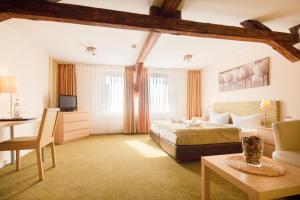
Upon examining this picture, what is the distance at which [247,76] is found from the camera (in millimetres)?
4227

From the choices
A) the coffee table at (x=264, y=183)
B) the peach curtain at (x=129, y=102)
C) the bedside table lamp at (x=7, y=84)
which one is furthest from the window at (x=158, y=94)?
the coffee table at (x=264, y=183)

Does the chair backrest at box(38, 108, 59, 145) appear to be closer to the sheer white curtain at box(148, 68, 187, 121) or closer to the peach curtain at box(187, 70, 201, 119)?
the sheer white curtain at box(148, 68, 187, 121)

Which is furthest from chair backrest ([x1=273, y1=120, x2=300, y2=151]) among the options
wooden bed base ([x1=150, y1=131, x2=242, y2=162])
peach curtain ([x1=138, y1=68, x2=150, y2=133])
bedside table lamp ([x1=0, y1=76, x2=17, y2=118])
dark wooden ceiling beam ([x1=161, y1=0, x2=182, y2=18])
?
peach curtain ([x1=138, y1=68, x2=150, y2=133])

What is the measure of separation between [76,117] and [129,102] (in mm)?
1801

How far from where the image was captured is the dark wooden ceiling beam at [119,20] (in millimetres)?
2133

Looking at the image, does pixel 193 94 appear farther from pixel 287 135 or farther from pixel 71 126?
pixel 287 135

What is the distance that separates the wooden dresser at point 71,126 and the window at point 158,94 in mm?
2302

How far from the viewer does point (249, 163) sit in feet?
5.09

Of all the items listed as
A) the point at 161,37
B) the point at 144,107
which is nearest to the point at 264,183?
the point at 161,37

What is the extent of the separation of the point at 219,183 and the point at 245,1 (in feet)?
7.77

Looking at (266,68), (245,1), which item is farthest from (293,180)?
(266,68)

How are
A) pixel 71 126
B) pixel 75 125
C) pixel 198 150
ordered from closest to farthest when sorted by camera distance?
pixel 198 150 → pixel 71 126 → pixel 75 125

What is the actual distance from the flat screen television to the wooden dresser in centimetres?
45

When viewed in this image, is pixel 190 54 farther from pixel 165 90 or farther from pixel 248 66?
pixel 165 90
